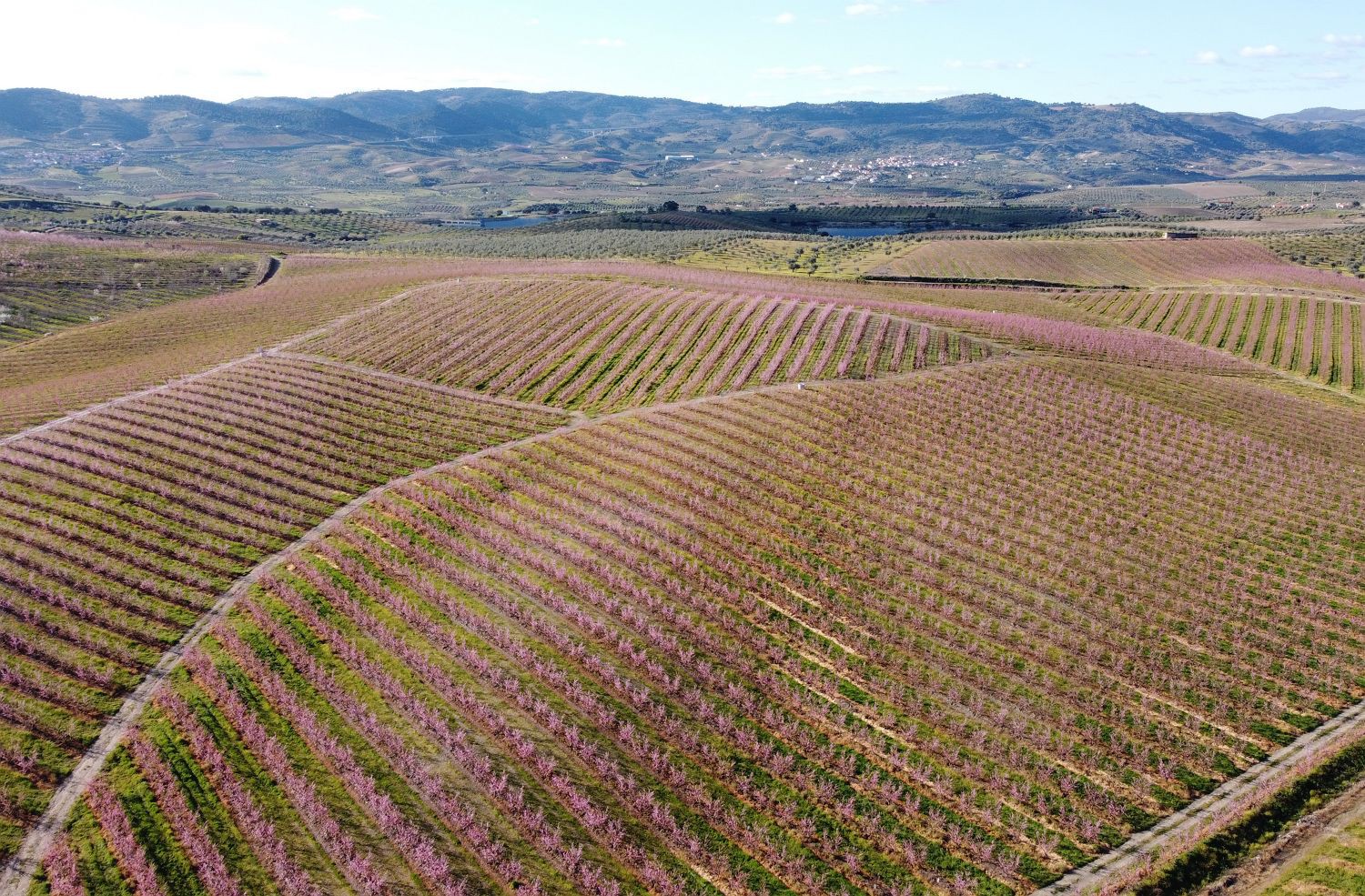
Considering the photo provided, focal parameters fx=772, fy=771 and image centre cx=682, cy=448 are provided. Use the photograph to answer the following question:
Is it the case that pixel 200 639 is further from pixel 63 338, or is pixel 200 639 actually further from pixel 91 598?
pixel 63 338

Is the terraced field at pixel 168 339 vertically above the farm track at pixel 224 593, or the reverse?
the terraced field at pixel 168 339

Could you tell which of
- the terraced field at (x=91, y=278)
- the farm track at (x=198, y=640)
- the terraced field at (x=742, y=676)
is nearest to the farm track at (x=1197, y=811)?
the farm track at (x=198, y=640)

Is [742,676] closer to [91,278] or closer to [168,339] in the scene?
[168,339]

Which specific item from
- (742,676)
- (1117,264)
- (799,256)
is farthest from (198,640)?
(1117,264)

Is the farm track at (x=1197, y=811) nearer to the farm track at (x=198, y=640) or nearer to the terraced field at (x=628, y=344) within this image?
the farm track at (x=198, y=640)

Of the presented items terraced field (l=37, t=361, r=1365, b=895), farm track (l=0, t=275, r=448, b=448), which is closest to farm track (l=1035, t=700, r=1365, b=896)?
terraced field (l=37, t=361, r=1365, b=895)

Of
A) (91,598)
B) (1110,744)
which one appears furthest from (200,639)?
(1110,744)
